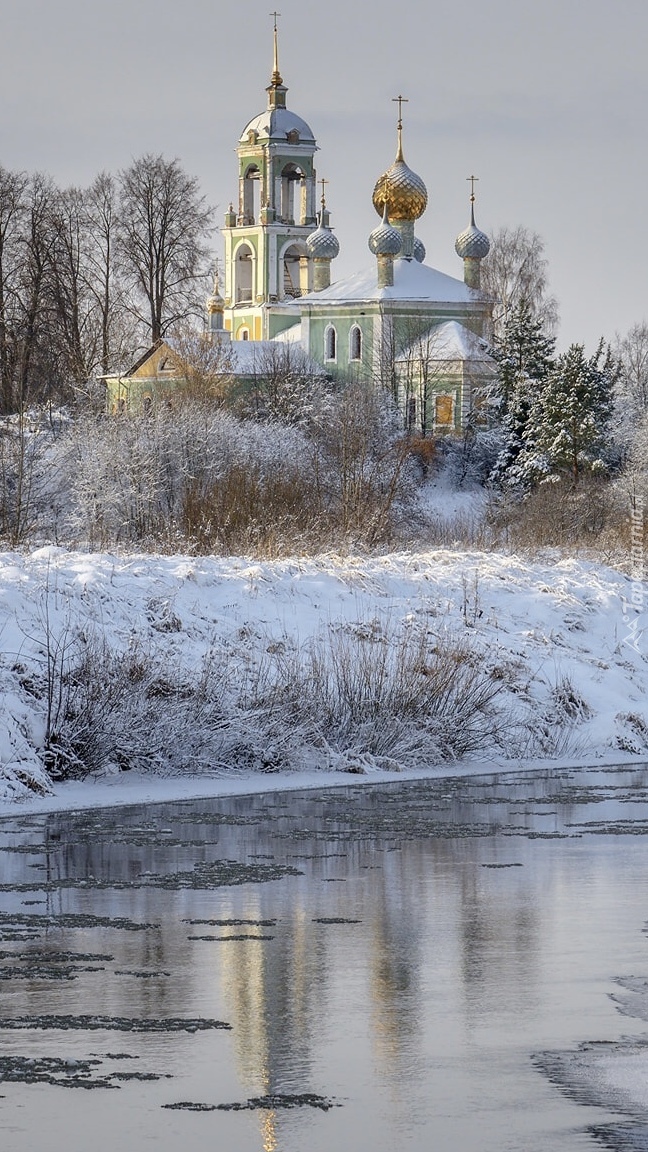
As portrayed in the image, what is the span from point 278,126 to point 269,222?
16.2ft

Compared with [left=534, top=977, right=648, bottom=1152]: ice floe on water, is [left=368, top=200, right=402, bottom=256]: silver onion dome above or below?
above

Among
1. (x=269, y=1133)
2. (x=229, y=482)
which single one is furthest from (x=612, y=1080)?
(x=229, y=482)

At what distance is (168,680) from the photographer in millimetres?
18359

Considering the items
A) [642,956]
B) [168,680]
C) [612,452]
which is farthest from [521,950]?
[612,452]

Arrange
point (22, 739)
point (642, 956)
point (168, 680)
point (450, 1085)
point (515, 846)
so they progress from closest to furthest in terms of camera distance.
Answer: point (450, 1085) → point (642, 956) → point (515, 846) → point (22, 739) → point (168, 680)

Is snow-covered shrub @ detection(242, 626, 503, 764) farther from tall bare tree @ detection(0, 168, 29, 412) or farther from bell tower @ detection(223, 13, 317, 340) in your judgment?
bell tower @ detection(223, 13, 317, 340)

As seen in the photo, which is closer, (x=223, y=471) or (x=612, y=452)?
(x=223, y=471)

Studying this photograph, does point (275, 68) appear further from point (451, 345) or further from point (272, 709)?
point (272, 709)

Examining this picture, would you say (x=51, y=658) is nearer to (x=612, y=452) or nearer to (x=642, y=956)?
(x=642, y=956)

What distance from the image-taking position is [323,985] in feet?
29.8

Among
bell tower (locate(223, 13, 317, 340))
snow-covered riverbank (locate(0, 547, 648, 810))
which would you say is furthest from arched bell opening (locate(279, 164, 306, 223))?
snow-covered riverbank (locate(0, 547, 648, 810))

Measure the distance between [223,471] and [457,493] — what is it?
85.5 ft

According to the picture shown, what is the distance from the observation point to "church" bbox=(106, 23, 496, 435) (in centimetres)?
7631

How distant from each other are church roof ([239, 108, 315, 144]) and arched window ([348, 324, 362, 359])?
18.9 m
